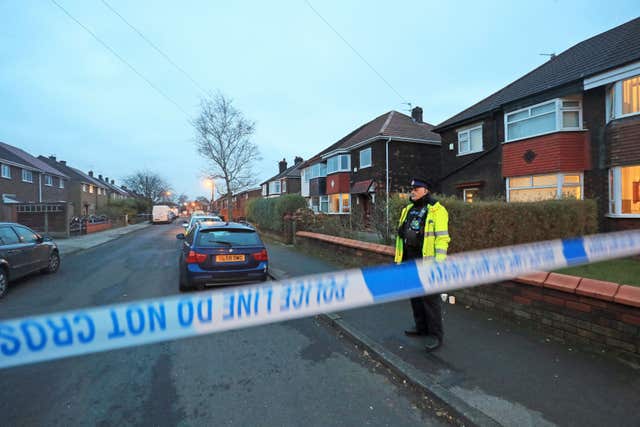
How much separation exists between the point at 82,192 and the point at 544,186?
43.7 m

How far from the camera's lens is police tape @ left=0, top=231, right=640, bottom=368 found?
2.09m

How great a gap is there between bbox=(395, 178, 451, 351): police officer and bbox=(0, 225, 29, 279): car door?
742cm

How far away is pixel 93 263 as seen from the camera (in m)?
9.94

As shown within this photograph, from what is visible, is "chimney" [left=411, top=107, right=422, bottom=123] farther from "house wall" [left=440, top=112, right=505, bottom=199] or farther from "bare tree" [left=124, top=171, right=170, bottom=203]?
"bare tree" [left=124, top=171, right=170, bottom=203]

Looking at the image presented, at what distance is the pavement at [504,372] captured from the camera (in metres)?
2.34

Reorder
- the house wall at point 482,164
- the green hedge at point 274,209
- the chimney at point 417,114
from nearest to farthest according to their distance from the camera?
1. the house wall at point 482,164
2. the green hedge at point 274,209
3. the chimney at point 417,114

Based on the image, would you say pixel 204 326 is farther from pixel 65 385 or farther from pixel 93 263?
pixel 93 263

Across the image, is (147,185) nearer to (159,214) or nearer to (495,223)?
(159,214)

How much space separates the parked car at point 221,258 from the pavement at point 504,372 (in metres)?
2.10

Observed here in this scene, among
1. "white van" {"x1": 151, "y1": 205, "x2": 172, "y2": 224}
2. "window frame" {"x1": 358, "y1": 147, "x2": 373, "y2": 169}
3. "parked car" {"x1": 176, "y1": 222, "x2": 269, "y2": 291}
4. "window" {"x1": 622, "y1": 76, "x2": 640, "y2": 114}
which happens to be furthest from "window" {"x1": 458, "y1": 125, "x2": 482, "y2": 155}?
"white van" {"x1": 151, "y1": 205, "x2": 172, "y2": 224}

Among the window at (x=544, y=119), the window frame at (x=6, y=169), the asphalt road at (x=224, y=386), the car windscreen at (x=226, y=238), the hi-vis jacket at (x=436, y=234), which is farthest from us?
the window frame at (x=6, y=169)

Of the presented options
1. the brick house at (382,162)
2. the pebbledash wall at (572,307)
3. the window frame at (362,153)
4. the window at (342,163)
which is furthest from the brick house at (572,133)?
the window at (342,163)

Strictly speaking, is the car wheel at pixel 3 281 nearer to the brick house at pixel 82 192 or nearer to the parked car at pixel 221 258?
the parked car at pixel 221 258

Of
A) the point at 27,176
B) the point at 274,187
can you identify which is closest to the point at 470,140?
the point at 274,187
